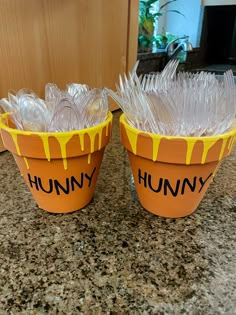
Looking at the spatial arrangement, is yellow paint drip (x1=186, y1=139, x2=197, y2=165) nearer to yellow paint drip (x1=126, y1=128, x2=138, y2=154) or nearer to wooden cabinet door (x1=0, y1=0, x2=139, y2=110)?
yellow paint drip (x1=126, y1=128, x2=138, y2=154)

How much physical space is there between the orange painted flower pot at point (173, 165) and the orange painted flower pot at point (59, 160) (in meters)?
0.05

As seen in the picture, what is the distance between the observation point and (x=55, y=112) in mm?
309

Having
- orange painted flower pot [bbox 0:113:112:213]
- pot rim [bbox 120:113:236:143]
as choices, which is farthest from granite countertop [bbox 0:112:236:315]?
pot rim [bbox 120:113:236:143]

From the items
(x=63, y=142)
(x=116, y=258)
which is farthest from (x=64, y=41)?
(x=116, y=258)

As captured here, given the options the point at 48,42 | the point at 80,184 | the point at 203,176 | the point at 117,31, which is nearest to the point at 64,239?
the point at 80,184

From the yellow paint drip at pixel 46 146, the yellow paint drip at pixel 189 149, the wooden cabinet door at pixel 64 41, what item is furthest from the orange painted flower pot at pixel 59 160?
the wooden cabinet door at pixel 64 41

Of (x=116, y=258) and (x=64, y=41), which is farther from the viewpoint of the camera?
(x=64, y=41)

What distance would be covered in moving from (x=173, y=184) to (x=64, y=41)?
0.52 metres

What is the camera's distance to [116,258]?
1.00 feet

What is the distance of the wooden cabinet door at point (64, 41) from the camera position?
1.82 feet

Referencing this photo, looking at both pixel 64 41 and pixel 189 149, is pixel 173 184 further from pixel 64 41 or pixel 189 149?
pixel 64 41

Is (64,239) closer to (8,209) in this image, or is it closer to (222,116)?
(8,209)

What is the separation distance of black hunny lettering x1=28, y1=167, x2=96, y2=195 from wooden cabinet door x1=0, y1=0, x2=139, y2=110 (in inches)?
12.6

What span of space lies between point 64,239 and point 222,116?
0.82ft
